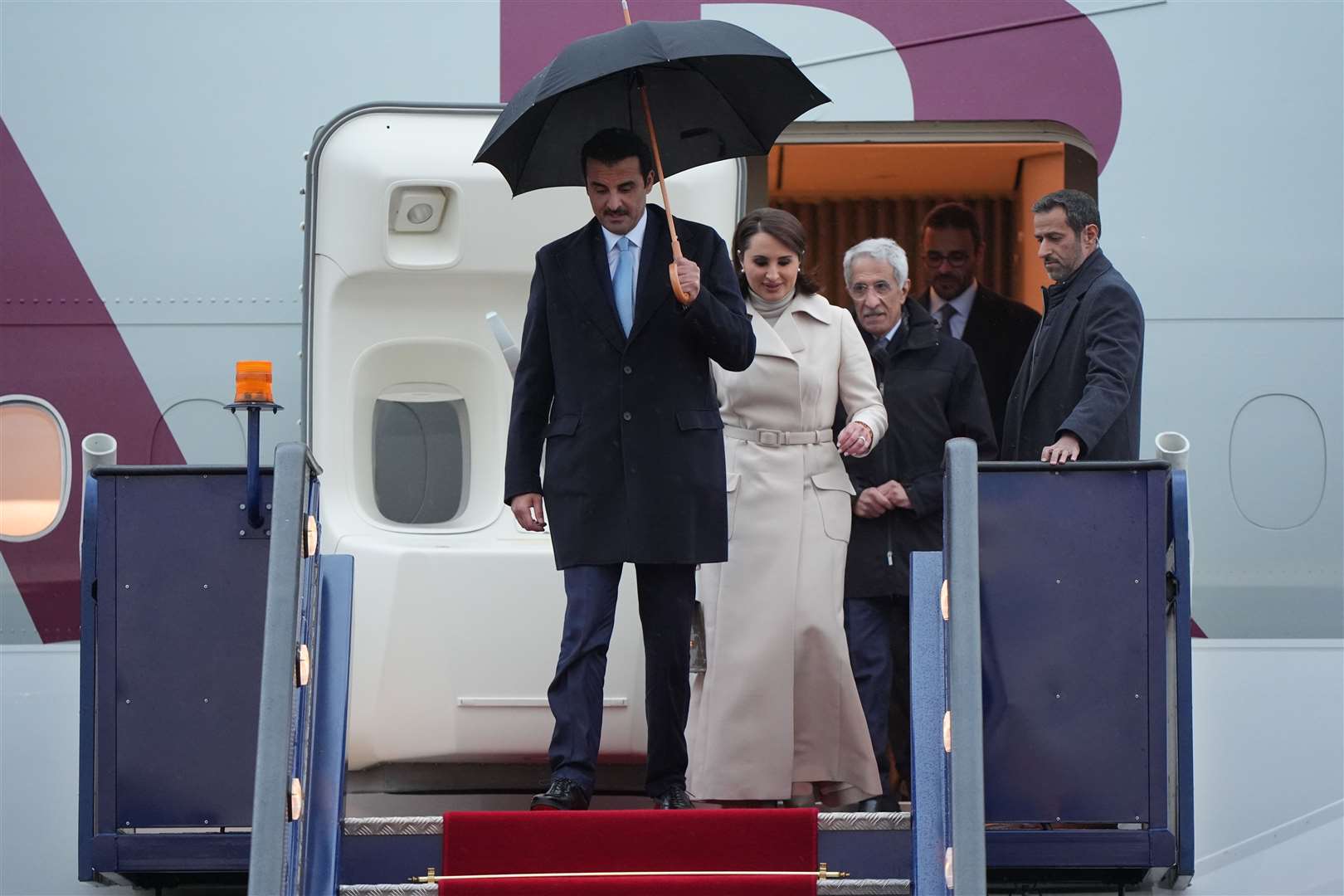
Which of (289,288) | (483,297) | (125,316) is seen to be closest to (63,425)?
(125,316)

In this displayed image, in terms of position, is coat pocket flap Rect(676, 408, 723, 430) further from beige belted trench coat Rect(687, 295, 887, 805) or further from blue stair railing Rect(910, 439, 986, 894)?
Answer: blue stair railing Rect(910, 439, 986, 894)

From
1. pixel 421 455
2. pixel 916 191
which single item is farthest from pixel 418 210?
pixel 916 191

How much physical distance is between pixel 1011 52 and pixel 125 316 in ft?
8.60

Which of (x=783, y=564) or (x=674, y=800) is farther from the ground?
(x=783, y=564)

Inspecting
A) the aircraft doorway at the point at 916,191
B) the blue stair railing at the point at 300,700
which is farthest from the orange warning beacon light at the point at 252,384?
the aircraft doorway at the point at 916,191

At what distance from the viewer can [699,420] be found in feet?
12.3

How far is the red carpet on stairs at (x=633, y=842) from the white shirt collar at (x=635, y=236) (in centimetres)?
124

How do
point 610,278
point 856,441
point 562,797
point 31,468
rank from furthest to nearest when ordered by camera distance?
1. point 31,468
2. point 856,441
3. point 610,278
4. point 562,797

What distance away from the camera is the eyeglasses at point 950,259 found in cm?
602

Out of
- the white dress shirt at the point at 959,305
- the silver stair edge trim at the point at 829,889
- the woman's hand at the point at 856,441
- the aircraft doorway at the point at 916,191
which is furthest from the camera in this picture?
the aircraft doorway at the point at 916,191

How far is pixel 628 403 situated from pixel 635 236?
0.39m

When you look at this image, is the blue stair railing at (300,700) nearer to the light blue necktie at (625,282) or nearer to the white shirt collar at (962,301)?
the light blue necktie at (625,282)

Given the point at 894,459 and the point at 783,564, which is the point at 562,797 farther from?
the point at 894,459

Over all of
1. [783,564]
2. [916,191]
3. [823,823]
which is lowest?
[823,823]
